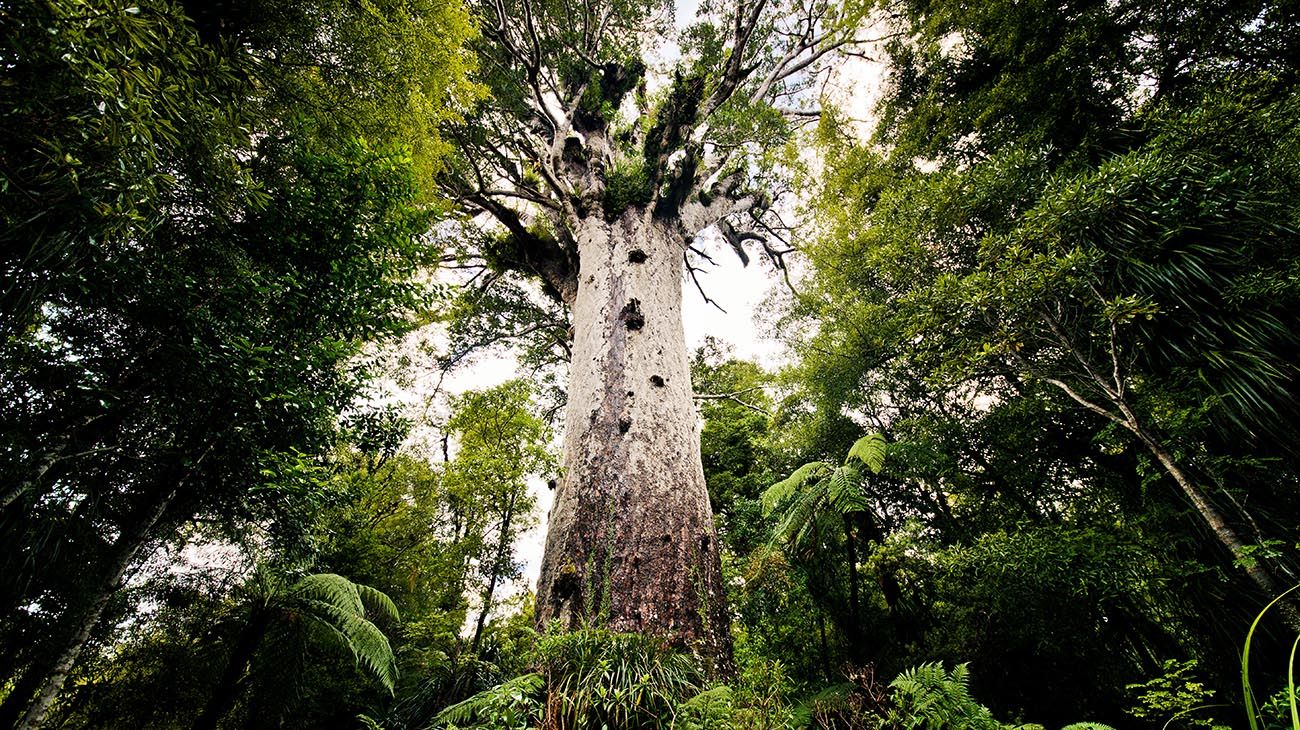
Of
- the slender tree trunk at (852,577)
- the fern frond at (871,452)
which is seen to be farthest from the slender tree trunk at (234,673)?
the fern frond at (871,452)

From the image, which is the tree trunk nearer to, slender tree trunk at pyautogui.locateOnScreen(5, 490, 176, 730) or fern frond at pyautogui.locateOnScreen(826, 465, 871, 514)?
fern frond at pyautogui.locateOnScreen(826, 465, 871, 514)

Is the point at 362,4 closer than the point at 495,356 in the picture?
Yes

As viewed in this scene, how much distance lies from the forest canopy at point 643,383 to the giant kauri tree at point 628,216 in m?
0.05

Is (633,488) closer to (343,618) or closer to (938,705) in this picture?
(938,705)

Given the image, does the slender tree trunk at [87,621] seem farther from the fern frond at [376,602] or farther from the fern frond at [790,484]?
the fern frond at [790,484]

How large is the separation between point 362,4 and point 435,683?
4.83 m

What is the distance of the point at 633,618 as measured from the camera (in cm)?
262

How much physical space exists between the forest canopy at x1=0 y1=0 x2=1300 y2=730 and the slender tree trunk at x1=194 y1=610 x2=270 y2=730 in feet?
0.20

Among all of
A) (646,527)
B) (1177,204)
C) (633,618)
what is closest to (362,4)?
(646,527)

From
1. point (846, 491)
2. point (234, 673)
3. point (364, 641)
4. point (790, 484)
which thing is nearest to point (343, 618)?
point (364, 641)

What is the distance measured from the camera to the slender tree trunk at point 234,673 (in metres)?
5.58

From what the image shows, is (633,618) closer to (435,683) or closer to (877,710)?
(877,710)

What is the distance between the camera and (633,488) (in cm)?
321

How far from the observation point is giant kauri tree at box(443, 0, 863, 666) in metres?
2.93
